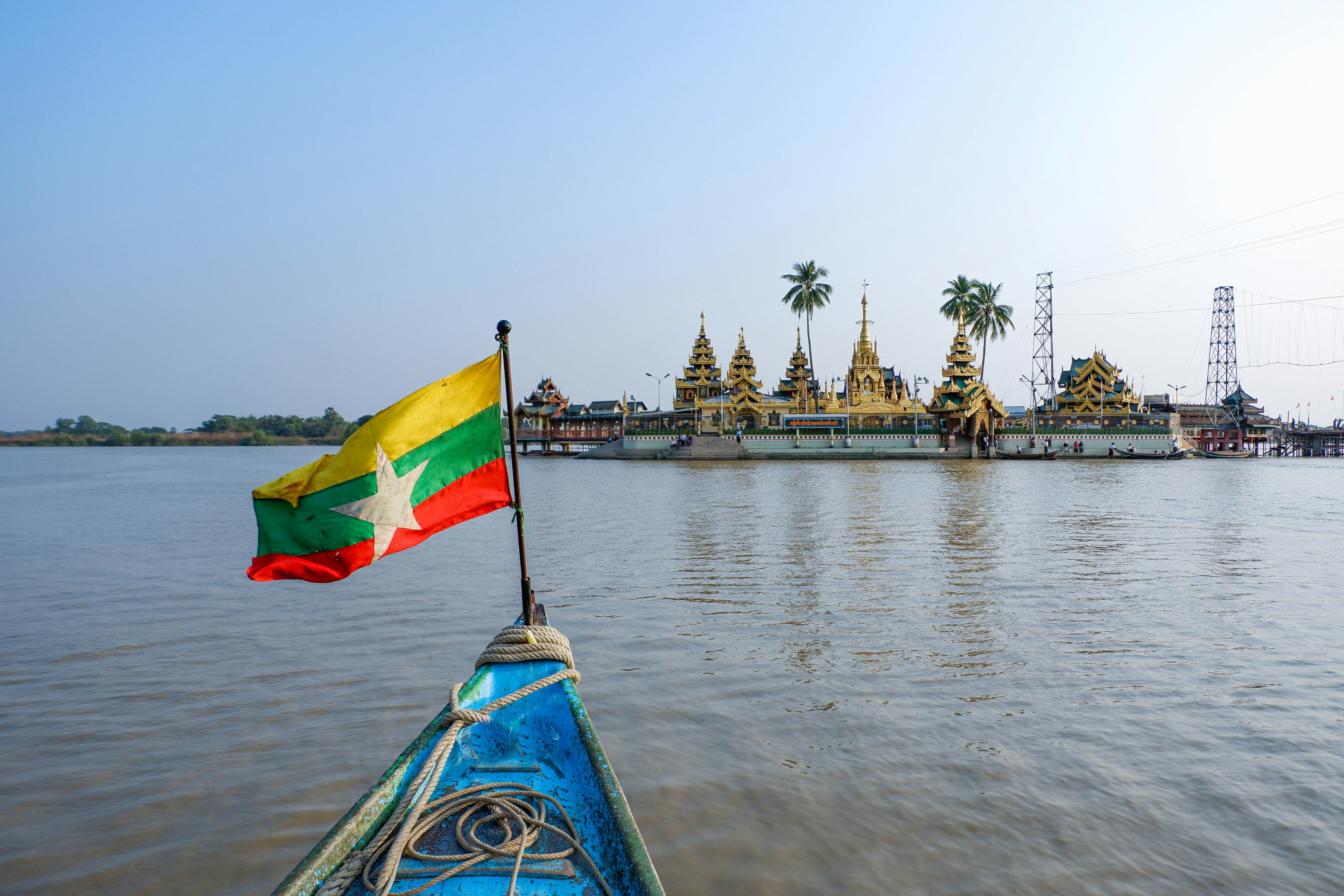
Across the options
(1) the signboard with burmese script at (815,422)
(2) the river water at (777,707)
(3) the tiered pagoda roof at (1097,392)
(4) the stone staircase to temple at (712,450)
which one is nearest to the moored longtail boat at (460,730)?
(2) the river water at (777,707)

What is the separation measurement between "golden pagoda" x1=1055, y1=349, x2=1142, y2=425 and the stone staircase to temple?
35.2m

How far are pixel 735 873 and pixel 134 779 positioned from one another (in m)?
4.46

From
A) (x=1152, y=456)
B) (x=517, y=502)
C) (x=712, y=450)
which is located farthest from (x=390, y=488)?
(x=1152, y=456)

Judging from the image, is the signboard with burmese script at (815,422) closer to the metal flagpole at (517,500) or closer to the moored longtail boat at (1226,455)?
the moored longtail boat at (1226,455)

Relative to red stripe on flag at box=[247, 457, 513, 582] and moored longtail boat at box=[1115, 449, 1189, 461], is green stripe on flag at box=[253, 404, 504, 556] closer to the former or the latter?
red stripe on flag at box=[247, 457, 513, 582]

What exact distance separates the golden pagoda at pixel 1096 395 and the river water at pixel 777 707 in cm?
6408

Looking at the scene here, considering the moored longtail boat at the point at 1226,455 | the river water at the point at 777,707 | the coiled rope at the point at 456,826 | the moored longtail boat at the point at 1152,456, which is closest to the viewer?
the coiled rope at the point at 456,826

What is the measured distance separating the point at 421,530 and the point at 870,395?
2917 inches

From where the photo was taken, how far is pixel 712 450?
68.6 m

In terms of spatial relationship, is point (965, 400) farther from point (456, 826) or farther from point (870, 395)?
point (456, 826)

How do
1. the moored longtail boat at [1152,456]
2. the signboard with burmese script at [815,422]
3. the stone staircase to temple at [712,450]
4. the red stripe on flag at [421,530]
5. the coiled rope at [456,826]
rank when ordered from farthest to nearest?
the signboard with burmese script at [815,422]
the stone staircase to temple at [712,450]
the moored longtail boat at [1152,456]
the red stripe on flag at [421,530]
the coiled rope at [456,826]

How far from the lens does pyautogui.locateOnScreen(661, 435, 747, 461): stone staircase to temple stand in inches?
2665

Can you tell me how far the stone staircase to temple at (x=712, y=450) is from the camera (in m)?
67.7

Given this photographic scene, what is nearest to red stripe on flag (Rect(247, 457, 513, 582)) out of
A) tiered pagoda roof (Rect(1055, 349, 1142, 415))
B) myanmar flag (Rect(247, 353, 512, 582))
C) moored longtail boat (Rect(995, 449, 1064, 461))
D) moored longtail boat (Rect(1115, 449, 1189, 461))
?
myanmar flag (Rect(247, 353, 512, 582))
